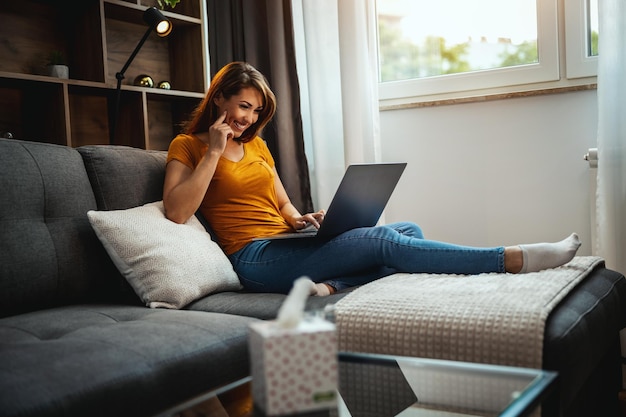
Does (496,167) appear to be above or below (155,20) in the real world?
below

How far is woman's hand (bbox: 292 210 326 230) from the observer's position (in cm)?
212

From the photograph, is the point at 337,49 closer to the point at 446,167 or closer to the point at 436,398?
the point at 446,167

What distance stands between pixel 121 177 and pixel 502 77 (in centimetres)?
154

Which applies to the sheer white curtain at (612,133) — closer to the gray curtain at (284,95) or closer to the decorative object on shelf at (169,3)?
the gray curtain at (284,95)

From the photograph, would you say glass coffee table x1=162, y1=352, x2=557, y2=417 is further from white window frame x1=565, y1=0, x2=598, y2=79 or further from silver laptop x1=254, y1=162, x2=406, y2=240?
white window frame x1=565, y1=0, x2=598, y2=79

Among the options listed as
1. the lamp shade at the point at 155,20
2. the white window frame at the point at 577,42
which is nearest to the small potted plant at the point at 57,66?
the lamp shade at the point at 155,20

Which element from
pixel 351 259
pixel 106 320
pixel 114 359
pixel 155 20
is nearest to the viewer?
pixel 114 359

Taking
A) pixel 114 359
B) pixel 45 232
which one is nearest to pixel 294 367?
pixel 114 359

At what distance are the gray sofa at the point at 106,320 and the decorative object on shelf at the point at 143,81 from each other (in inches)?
29.4

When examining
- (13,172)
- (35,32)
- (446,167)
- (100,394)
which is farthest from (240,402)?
(35,32)

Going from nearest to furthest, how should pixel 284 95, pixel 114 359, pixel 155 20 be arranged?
pixel 114 359
pixel 155 20
pixel 284 95

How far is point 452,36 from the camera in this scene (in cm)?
276

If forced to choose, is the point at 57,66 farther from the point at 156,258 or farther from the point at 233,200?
the point at 156,258

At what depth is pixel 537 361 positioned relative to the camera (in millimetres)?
1270
